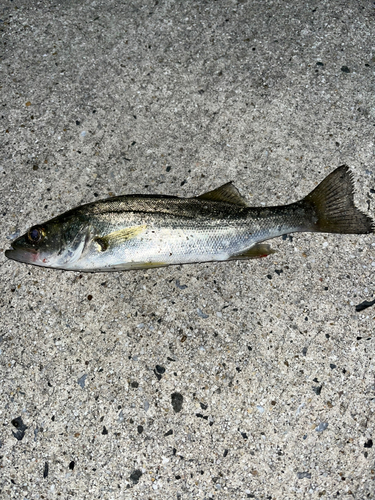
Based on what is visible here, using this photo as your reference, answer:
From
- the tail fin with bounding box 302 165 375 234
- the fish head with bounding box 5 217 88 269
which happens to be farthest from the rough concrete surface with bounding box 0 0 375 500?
the fish head with bounding box 5 217 88 269

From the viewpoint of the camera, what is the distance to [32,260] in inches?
124

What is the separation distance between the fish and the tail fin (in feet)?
Answer: 0.28

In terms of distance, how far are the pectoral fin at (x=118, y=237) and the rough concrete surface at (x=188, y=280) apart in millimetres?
461

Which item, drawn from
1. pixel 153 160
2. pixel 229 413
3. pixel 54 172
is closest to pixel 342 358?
pixel 229 413

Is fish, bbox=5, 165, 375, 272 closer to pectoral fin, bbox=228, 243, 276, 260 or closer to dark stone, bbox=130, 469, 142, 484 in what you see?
pectoral fin, bbox=228, 243, 276, 260

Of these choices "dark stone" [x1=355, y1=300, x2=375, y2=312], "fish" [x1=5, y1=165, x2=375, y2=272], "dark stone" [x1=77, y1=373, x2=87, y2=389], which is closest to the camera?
"fish" [x1=5, y1=165, x2=375, y2=272]

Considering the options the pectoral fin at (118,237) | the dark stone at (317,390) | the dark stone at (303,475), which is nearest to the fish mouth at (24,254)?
the pectoral fin at (118,237)

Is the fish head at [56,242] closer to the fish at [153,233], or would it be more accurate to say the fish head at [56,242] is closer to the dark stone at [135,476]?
the fish at [153,233]

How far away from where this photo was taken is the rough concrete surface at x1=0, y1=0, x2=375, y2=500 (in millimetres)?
3016

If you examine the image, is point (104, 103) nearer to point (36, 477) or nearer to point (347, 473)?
point (36, 477)

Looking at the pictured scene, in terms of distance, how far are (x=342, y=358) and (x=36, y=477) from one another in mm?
2544

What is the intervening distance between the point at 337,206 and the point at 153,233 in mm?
1546

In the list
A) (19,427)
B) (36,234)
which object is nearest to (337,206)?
(36,234)

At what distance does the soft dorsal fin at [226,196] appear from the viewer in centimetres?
327
